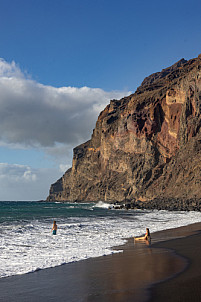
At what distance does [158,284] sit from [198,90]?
7630 cm

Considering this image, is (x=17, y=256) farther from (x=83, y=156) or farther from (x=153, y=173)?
(x=83, y=156)

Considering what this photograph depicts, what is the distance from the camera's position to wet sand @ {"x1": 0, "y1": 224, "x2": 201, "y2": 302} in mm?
7100

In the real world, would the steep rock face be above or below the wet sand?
above

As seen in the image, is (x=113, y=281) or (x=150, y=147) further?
(x=150, y=147)

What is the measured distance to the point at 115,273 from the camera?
942 cm

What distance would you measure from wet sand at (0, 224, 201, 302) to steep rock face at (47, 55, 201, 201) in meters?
59.0

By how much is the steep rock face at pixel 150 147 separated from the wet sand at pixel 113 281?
194 ft

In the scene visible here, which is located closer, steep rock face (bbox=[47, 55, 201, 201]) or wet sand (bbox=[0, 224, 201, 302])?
wet sand (bbox=[0, 224, 201, 302])

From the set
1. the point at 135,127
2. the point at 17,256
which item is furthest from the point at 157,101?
the point at 17,256

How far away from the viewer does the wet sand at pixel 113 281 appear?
23.3 ft

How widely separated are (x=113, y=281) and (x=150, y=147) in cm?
8598

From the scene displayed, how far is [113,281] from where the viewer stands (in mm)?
8438

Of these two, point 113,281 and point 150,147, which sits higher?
point 150,147

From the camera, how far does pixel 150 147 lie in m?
92.9
